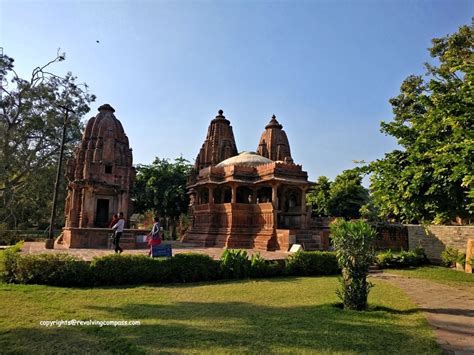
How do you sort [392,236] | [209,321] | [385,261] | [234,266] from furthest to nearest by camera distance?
[392,236] < [385,261] < [234,266] < [209,321]

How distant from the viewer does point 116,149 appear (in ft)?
69.5

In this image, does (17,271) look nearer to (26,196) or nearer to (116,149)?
(116,149)

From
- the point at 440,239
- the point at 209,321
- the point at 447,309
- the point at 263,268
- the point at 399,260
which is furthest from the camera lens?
the point at 440,239

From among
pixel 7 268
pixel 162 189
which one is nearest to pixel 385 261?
pixel 7 268

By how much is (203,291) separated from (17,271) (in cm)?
455

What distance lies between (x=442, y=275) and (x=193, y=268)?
9370mm

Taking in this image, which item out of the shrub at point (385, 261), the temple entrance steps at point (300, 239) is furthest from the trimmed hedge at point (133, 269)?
the temple entrance steps at point (300, 239)

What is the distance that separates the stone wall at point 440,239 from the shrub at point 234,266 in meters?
8.82

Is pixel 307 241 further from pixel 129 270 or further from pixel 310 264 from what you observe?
pixel 129 270

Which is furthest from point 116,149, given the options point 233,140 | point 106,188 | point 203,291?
point 203,291

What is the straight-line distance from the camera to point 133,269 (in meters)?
8.50

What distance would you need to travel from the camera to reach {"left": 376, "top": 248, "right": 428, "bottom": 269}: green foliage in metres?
13.8

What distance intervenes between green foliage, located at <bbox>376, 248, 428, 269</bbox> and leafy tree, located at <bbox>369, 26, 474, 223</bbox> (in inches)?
196

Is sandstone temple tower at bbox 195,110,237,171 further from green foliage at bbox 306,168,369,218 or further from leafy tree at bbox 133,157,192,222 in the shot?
green foliage at bbox 306,168,369,218
